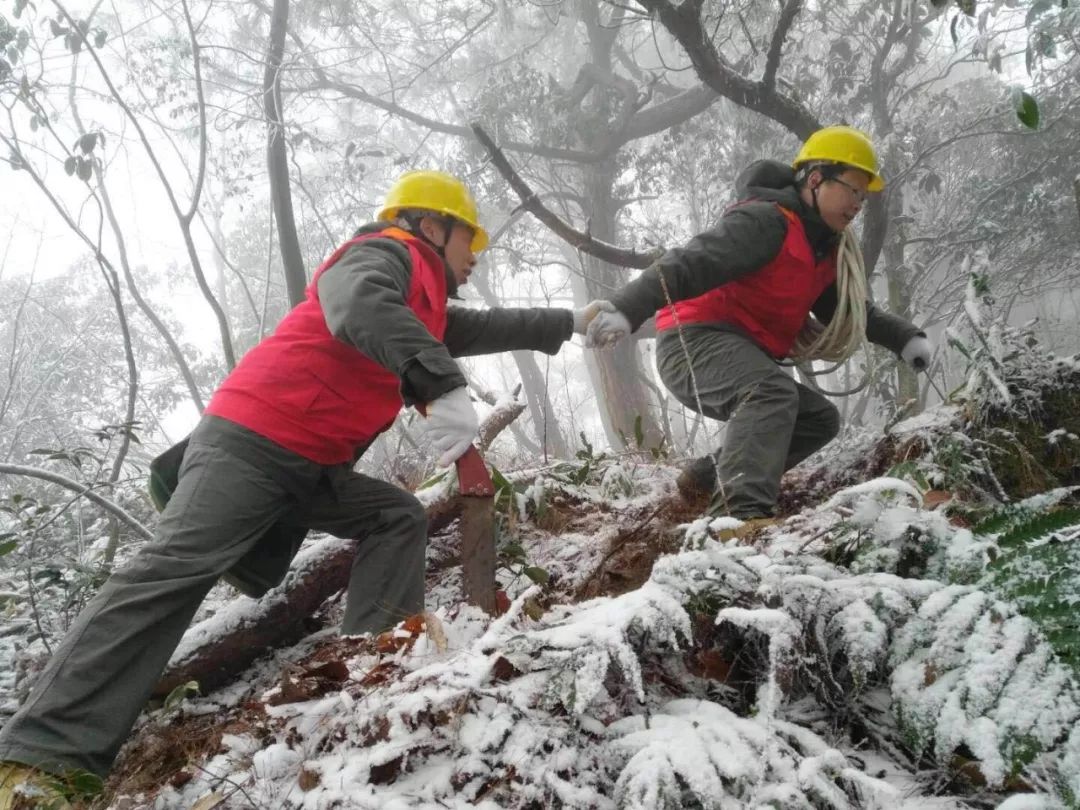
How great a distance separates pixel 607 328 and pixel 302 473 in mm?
Answer: 1368

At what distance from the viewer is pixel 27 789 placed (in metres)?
1.49

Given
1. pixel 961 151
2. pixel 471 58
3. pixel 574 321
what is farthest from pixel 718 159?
pixel 574 321

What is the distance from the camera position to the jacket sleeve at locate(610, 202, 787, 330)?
2.92 m

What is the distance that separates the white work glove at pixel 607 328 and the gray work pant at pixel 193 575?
1.03 m

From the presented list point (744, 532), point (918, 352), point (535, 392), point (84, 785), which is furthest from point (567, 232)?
point (535, 392)

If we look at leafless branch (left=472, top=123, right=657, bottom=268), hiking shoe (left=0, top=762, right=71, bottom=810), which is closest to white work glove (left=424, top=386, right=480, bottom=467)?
hiking shoe (left=0, top=762, right=71, bottom=810)

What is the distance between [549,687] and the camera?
1018 millimetres

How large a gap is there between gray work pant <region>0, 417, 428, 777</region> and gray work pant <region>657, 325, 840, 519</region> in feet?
4.08

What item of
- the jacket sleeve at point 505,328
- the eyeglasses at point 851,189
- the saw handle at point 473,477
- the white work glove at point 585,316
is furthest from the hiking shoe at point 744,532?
the eyeglasses at point 851,189

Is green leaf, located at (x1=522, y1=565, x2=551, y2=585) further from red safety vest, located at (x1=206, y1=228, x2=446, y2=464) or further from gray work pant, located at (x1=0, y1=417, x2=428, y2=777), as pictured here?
red safety vest, located at (x1=206, y1=228, x2=446, y2=464)

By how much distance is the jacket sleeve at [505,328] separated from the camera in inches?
128

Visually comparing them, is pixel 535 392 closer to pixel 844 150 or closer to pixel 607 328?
pixel 844 150

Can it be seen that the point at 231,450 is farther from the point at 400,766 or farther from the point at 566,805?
the point at 566,805

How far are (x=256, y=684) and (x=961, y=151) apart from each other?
14473 mm
